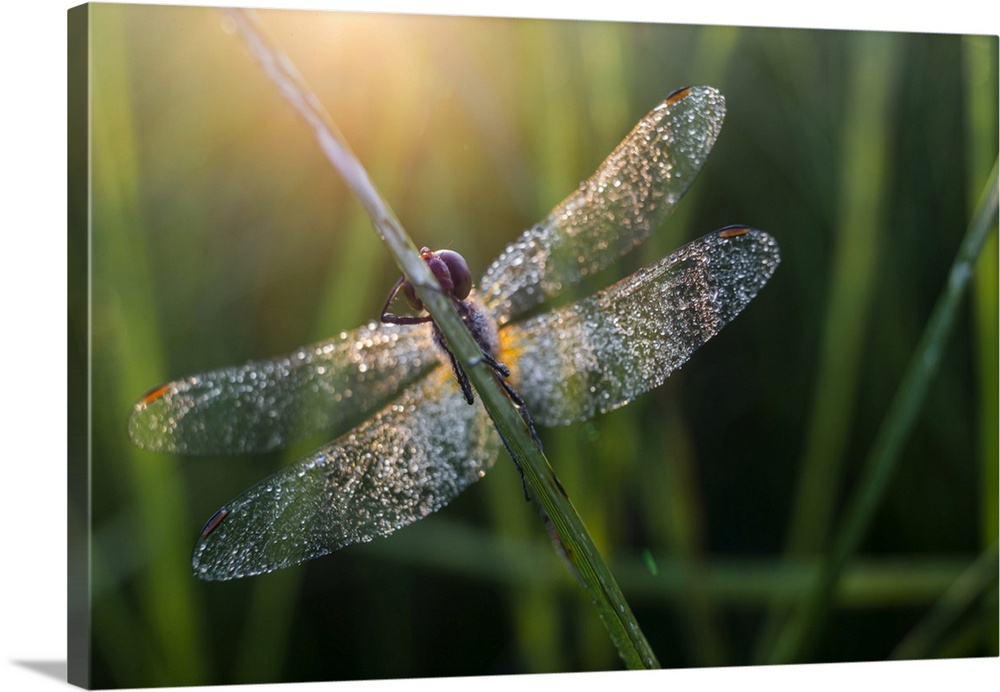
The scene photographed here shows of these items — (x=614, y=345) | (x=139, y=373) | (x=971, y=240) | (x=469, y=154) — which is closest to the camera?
(x=614, y=345)

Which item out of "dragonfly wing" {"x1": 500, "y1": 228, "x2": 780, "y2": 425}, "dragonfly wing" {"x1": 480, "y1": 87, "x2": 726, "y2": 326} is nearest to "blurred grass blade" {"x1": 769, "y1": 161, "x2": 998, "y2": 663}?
"dragonfly wing" {"x1": 500, "y1": 228, "x2": 780, "y2": 425}

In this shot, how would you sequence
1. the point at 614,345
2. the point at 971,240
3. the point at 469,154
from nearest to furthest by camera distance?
the point at 614,345, the point at 469,154, the point at 971,240

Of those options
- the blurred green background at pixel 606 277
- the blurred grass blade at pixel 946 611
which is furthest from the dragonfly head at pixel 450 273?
the blurred grass blade at pixel 946 611

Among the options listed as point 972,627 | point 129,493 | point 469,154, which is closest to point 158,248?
point 129,493

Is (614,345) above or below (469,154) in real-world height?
below

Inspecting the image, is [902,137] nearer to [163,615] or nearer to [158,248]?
[158,248]

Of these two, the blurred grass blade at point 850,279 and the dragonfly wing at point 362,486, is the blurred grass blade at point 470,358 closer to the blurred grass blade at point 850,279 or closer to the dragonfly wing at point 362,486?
the dragonfly wing at point 362,486
